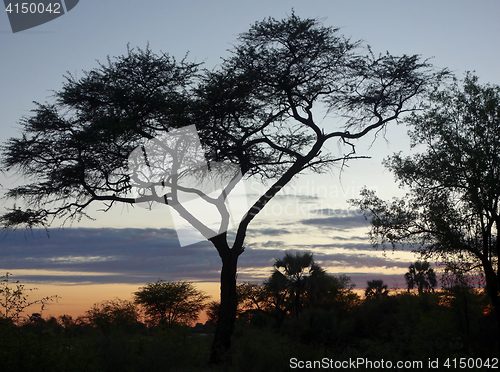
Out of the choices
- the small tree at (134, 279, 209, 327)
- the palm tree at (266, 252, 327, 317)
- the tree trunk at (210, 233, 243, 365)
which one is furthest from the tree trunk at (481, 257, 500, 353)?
the small tree at (134, 279, 209, 327)

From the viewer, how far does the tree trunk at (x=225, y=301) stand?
14188mm

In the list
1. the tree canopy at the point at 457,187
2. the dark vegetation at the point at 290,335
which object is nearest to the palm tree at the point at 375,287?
the dark vegetation at the point at 290,335

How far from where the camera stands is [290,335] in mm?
23469

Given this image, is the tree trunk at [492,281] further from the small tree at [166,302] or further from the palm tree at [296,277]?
the small tree at [166,302]

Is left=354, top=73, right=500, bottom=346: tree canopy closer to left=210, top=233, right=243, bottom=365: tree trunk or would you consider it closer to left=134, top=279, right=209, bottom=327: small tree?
left=210, top=233, right=243, bottom=365: tree trunk

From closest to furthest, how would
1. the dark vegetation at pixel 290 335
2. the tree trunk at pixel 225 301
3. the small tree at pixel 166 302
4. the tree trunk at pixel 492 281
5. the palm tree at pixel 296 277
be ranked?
the dark vegetation at pixel 290 335, the tree trunk at pixel 225 301, the tree trunk at pixel 492 281, the palm tree at pixel 296 277, the small tree at pixel 166 302

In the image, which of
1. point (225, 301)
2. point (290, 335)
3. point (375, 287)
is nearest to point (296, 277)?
point (290, 335)

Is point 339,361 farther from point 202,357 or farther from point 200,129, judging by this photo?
point 200,129

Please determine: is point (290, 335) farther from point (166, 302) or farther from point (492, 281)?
point (166, 302)

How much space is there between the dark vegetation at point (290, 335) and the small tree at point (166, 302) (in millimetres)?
1673

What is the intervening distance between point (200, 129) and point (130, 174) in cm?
329

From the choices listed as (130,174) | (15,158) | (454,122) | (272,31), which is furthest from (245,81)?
(15,158)

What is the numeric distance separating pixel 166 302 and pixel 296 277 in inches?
678

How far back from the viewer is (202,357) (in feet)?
48.4
